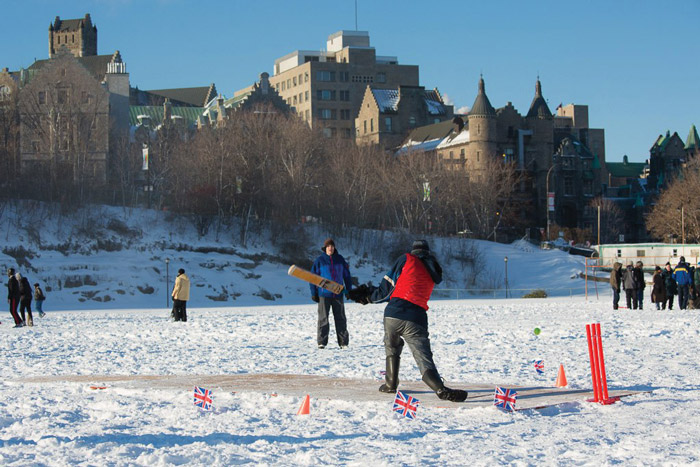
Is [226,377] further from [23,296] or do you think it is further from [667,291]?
[667,291]

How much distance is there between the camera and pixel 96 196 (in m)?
65.2

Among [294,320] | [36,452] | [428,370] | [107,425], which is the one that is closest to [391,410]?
[428,370]

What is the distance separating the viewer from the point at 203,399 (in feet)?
34.3

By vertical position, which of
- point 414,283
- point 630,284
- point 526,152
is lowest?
point 630,284

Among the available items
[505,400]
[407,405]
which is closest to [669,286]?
[505,400]

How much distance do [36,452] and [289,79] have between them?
13620 cm

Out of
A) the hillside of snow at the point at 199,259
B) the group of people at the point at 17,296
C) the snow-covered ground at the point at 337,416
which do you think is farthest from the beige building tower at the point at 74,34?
the snow-covered ground at the point at 337,416

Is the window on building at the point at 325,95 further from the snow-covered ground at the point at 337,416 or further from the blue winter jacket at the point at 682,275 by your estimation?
the snow-covered ground at the point at 337,416

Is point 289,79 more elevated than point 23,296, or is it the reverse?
point 289,79

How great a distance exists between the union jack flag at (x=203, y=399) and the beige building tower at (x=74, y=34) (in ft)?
629

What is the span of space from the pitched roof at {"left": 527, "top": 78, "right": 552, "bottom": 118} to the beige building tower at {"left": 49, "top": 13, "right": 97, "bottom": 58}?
387ft

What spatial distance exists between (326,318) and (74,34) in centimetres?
19005

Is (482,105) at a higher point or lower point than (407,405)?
higher

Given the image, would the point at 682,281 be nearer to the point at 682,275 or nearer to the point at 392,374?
the point at 682,275
